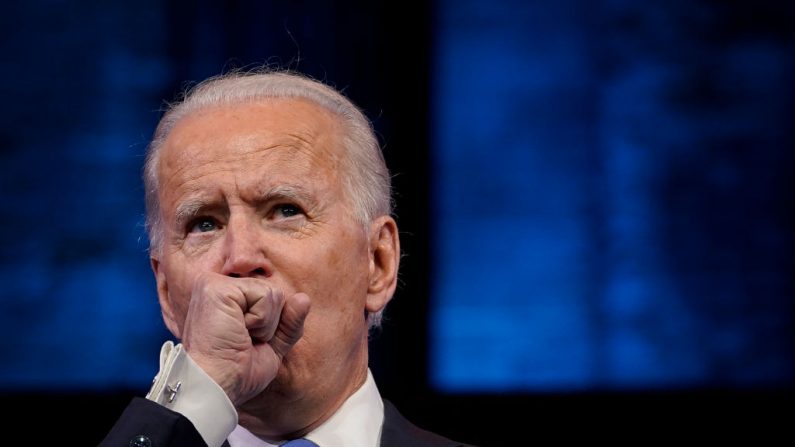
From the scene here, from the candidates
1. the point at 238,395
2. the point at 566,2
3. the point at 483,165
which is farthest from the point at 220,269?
the point at 566,2

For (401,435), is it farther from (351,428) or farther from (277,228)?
(277,228)

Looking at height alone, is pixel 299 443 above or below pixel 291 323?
below

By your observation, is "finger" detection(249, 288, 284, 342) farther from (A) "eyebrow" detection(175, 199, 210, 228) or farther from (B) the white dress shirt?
(A) "eyebrow" detection(175, 199, 210, 228)

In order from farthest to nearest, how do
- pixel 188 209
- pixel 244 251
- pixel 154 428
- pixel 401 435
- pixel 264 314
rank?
pixel 401 435, pixel 188 209, pixel 244 251, pixel 264 314, pixel 154 428

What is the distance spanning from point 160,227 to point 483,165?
1.61m

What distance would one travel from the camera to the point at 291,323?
1.75 m

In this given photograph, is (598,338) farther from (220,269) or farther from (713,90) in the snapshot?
(220,269)

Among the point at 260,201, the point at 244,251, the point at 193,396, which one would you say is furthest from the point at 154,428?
the point at 260,201

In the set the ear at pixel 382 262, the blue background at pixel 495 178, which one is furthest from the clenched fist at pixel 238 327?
the blue background at pixel 495 178

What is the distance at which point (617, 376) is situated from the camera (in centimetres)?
334

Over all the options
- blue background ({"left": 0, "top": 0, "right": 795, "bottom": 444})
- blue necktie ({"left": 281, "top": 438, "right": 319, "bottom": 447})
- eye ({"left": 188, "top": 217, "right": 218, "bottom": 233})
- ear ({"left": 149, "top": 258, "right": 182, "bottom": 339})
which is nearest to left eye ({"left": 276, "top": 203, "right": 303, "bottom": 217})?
eye ({"left": 188, "top": 217, "right": 218, "bottom": 233})

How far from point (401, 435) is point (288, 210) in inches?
17.0

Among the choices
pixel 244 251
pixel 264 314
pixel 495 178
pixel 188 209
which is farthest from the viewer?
pixel 495 178

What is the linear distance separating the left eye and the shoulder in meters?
0.41
